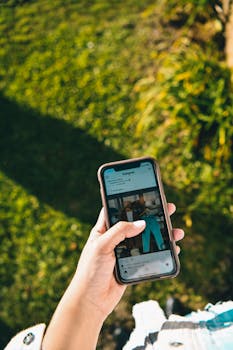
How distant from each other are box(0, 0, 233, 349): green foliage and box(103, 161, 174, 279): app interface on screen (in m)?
1.71

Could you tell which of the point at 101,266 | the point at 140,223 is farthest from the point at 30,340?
the point at 140,223

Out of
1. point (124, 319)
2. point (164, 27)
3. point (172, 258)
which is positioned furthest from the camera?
point (164, 27)

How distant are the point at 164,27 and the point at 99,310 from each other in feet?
12.9

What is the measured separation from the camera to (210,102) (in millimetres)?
4242

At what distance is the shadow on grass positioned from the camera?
4.57 meters

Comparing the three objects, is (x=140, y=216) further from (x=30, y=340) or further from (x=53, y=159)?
(x=53, y=159)

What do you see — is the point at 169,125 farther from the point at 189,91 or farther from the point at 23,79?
the point at 23,79

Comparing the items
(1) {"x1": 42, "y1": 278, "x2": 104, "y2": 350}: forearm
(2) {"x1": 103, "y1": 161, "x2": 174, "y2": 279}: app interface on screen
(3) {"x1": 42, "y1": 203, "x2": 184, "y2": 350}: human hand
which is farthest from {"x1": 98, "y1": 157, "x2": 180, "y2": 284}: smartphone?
(1) {"x1": 42, "y1": 278, "x2": 104, "y2": 350}: forearm

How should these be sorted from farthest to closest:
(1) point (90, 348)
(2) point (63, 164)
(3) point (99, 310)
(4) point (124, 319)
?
(2) point (63, 164), (4) point (124, 319), (3) point (99, 310), (1) point (90, 348)

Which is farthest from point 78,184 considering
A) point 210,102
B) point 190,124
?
point 210,102

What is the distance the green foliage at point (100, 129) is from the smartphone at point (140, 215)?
1.71m

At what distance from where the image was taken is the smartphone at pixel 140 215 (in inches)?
97.4

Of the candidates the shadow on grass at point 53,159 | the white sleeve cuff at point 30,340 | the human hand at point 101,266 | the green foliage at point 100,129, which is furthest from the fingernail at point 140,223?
the shadow on grass at point 53,159

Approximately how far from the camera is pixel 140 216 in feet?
8.30
